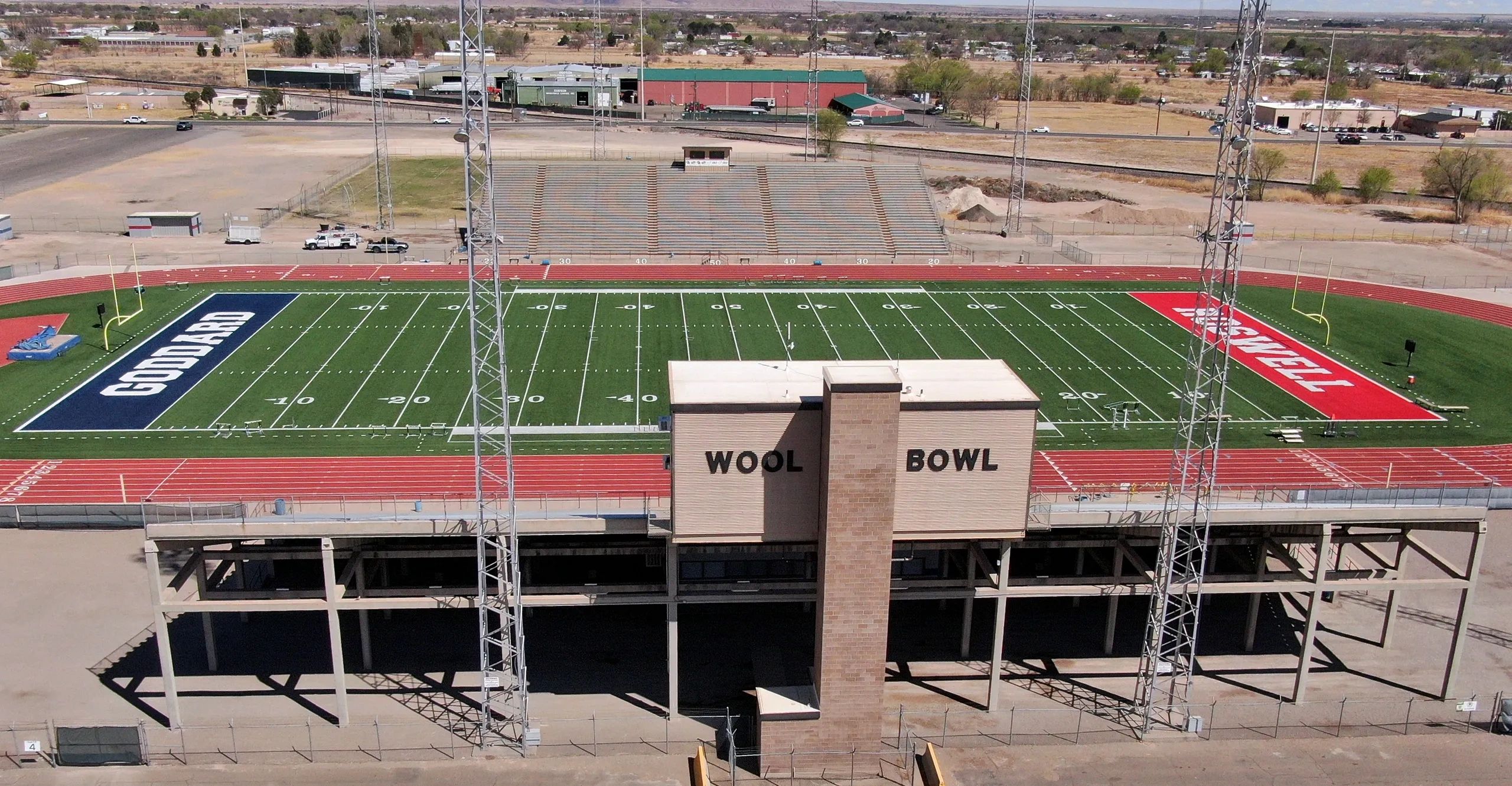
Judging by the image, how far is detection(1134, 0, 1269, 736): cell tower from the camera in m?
24.1

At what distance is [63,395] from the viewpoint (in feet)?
156

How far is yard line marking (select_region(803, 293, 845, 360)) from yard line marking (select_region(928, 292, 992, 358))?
20.4 feet

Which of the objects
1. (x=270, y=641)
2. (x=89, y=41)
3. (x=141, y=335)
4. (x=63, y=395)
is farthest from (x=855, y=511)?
(x=89, y=41)

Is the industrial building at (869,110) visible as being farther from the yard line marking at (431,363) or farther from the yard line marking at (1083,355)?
the yard line marking at (431,363)

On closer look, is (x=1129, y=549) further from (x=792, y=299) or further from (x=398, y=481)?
(x=792, y=299)

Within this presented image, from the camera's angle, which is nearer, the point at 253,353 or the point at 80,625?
the point at 80,625

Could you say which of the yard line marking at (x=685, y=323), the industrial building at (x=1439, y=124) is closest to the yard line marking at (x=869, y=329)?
the yard line marking at (x=685, y=323)

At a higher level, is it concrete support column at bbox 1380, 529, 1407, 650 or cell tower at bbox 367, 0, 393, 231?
cell tower at bbox 367, 0, 393, 231

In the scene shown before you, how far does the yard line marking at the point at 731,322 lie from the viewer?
177ft

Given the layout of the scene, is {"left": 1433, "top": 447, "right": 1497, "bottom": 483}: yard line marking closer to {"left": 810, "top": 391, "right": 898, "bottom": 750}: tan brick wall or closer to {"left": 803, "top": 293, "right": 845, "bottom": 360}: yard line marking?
{"left": 803, "top": 293, "right": 845, "bottom": 360}: yard line marking

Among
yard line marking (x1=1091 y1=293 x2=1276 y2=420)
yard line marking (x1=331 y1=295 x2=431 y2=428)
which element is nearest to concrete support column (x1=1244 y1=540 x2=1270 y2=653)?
yard line marking (x1=1091 y1=293 x2=1276 y2=420)

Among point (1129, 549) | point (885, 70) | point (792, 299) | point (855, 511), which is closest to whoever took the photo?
point (855, 511)

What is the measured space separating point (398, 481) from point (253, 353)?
678 inches

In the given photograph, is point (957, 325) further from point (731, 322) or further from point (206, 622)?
point (206, 622)
